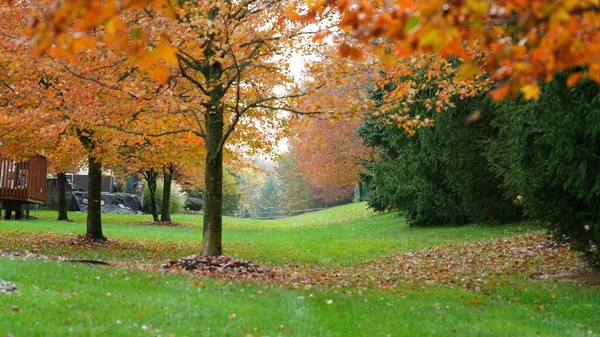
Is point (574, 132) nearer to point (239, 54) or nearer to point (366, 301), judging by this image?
point (366, 301)

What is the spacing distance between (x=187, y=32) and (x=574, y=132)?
21.9 feet

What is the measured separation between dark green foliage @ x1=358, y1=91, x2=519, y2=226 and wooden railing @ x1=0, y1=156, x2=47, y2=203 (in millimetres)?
13652

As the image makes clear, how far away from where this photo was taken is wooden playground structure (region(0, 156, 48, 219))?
20469 millimetres

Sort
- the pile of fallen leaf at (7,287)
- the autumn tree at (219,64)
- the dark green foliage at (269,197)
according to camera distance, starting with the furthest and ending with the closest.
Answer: the dark green foliage at (269,197), the autumn tree at (219,64), the pile of fallen leaf at (7,287)

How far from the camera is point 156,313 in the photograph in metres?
6.79

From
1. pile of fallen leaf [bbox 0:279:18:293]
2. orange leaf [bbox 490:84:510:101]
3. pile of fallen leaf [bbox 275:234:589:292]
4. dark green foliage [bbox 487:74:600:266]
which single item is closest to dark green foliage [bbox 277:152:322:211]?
pile of fallen leaf [bbox 275:234:589:292]

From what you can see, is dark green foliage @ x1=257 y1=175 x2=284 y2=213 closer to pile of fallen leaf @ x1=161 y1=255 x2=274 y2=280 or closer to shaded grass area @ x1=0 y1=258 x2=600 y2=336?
pile of fallen leaf @ x1=161 y1=255 x2=274 y2=280

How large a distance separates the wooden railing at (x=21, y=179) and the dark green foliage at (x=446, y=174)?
1365 centimetres

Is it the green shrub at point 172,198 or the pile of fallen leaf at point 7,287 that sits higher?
the green shrub at point 172,198

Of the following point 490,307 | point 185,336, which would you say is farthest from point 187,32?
point 490,307

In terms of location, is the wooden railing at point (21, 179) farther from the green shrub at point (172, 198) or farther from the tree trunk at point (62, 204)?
the green shrub at point (172, 198)

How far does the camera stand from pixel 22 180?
21047 mm

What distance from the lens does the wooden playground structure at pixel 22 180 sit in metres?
20.5

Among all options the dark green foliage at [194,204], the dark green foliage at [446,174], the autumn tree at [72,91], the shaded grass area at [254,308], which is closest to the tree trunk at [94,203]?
the autumn tree at [72,91]
